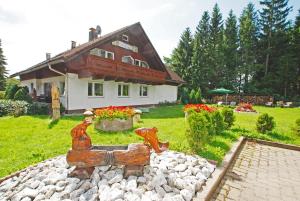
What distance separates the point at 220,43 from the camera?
39.5 metres

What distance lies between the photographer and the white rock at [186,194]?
11.1 ft

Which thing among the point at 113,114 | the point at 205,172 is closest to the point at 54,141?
the point at 113,114

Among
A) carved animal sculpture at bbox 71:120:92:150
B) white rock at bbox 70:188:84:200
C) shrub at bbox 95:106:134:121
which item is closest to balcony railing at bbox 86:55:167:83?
shrub at bbox 95:106:134:121

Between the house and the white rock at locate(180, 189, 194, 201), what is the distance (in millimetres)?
12605

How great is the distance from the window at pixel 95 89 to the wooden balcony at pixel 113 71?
1.26 m

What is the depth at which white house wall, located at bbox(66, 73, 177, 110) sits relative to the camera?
15352 mm

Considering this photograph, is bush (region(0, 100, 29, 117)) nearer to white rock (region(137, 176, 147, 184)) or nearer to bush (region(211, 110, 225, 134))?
bush (region(211, 110, 225, 134))

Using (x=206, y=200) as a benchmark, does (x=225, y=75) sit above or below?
above

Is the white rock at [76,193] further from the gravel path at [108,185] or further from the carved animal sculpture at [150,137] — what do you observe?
the carved animal sculpture at [150,137]

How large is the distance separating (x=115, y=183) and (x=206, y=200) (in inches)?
61.8

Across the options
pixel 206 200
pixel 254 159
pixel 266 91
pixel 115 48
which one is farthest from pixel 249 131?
pixel 266 91

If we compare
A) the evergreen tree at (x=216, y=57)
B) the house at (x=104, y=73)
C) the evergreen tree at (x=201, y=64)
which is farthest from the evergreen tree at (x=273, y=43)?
the house at (x=104, y=73)

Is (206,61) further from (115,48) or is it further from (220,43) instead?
(115,48)

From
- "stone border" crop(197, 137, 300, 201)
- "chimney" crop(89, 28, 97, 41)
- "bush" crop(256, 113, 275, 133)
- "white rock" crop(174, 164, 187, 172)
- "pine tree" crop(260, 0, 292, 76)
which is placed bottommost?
"stone border" crop(197, 137, 300, 201)
